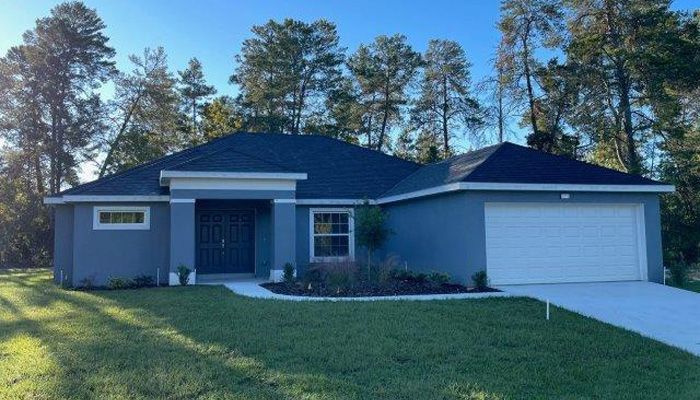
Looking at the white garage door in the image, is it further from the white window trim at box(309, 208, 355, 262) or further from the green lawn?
the white window trim at box(309, 208, 355, 262)

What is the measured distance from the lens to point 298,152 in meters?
21.2

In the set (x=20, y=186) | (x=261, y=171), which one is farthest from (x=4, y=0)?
(x=20, y=186)

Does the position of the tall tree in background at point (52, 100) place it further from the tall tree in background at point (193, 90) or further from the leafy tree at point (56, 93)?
the tall tree in background at point (193, 90)

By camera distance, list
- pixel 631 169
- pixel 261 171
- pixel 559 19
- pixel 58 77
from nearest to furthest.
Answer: pixel 261 171
pixel 631 169
pixel 559 19
pixel 58 77

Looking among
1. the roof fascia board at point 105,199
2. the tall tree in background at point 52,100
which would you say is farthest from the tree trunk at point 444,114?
the roof fascia board at point 105,199

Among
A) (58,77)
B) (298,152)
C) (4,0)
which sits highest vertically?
(58,77)

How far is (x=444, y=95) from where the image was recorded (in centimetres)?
3650

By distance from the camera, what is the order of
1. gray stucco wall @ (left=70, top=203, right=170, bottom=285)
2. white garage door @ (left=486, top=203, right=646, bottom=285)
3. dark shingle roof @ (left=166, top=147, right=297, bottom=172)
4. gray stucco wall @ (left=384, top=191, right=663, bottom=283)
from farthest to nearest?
1. gray stucco wall @ (left=70, top=203, right=170, bottom=285)
2. dark shingle roof @ (left=166, top=147, right=297, bottom=172)
3. white garage door @ (left=486, top=203, right=646, bottom=285)
4. gray stucco wall @ (left=384, top=191, right=663, bottom=283)

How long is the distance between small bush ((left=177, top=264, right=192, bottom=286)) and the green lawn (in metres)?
4.17

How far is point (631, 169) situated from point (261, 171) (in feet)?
54.7

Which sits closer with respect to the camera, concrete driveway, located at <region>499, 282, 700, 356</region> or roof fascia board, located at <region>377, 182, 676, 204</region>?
concrete driveway, located at <region>499, 282, 700, 356</region>

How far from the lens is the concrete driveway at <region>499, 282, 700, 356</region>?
27.9ft

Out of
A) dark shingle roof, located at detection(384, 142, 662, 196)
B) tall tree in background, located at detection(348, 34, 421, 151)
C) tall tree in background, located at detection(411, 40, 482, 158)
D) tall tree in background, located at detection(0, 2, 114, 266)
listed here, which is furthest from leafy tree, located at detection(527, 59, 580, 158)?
tall tree in background, located at detection(0, 2, 114, 266)

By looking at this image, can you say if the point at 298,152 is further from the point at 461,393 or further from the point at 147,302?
the point at 461,393
